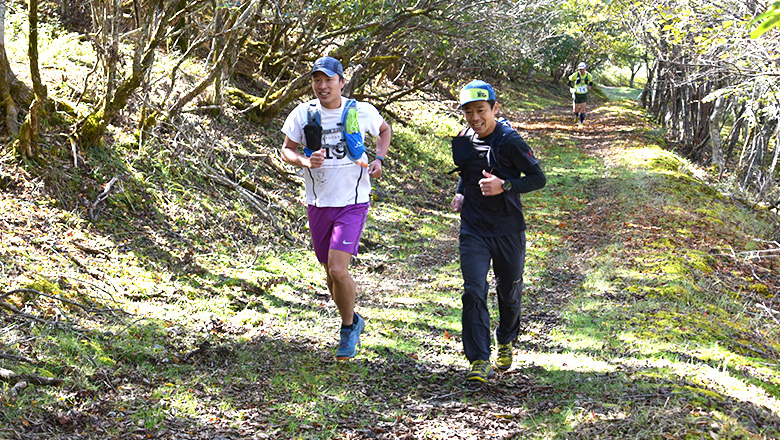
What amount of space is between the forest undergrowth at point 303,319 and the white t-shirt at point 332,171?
4.34 ft

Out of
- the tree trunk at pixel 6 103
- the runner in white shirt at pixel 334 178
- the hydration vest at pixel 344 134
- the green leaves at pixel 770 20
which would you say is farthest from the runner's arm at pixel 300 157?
the tree trunk at pixel 6 103

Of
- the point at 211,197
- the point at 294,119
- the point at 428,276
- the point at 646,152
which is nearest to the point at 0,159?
the point at 211,197

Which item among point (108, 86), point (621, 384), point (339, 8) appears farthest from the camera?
point (339, 8)

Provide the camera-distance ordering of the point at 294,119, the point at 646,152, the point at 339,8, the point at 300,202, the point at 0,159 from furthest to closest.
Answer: the point at 646,152 < the point at 339,8 < the point at 300,202 < the point at 0,159 < the point at 294,119

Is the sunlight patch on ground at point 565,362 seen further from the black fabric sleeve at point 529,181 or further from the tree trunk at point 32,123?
the tree trunk at point 32,123

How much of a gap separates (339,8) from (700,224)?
749 cm

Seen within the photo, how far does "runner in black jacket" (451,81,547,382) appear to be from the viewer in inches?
182

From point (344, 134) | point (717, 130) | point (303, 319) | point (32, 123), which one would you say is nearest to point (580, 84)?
point (717, 130)

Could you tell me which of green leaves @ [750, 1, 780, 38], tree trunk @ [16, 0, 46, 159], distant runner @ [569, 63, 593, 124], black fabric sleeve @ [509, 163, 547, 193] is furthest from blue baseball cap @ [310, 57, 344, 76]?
distant runner @ [569, 63, 593, 124]

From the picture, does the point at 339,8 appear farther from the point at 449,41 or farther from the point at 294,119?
the point at 294,119

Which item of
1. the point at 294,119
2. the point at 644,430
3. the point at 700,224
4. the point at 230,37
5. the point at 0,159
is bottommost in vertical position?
the point at 700,224

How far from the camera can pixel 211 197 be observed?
871 centimetres

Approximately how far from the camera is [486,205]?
4.78 metres

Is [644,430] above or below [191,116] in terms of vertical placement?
below
